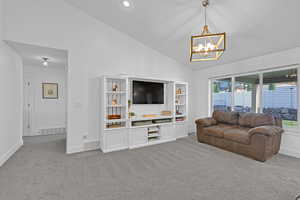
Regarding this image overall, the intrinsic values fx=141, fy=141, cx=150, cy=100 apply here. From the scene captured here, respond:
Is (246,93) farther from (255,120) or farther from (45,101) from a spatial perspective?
(45,101)

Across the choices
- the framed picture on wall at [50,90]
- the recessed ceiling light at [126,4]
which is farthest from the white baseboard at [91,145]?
the recessed ceiling light at [126,4]

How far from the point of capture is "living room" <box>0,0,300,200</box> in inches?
84.9

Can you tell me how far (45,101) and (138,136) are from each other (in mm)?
3777

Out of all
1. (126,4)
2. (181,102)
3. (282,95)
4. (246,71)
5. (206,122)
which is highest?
(126,4)

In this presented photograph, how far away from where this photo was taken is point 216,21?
294 centimetres

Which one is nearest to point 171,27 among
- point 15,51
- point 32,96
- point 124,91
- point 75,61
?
point 124,91

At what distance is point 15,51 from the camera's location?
338 centimetres

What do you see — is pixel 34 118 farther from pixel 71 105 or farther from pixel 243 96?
pixel 243 96

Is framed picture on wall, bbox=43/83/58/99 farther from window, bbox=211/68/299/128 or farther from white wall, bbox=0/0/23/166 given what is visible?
window, bbox=211/68/299/128

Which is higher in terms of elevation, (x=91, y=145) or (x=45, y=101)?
(x=45, y=101)

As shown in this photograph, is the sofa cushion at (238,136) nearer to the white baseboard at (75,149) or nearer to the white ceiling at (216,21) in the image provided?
the white ceiling at (216,21)

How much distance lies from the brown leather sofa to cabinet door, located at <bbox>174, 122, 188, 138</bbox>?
2.16 feet

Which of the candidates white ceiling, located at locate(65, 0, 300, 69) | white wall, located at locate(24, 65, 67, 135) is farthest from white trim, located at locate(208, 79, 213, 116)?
white wall, located at locate(24, 65, 67, 135)

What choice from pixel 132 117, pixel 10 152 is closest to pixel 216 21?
pixel 132 117
